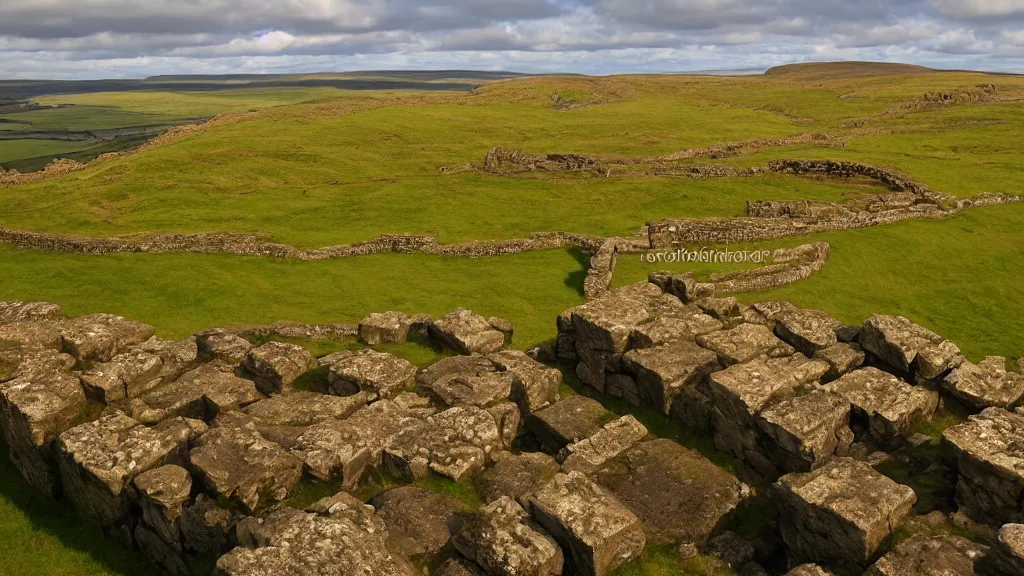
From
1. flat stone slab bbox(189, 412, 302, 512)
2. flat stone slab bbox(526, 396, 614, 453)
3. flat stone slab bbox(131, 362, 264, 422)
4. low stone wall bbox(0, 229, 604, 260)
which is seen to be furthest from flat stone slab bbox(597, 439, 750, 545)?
low stone wall bbox(0, 229, 604, 260)

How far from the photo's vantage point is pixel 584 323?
19531 mm

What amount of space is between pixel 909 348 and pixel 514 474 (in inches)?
424

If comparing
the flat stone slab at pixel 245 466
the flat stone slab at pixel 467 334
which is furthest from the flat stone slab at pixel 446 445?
the flat stone slab at pixel 467 334

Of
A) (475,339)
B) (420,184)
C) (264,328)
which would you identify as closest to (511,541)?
(475,339)

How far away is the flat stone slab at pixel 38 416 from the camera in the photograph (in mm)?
15938

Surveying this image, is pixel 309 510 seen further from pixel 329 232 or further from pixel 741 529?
pixel 329 232

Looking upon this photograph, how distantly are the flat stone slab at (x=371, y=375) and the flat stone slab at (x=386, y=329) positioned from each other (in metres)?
4.04

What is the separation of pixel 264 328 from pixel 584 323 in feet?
45.3

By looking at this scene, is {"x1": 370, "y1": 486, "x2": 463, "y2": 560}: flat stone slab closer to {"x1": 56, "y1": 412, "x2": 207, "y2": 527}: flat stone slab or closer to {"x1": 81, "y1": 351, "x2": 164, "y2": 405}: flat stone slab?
{"x1": 56, "y1": 412, "x2": 207, "y2": 527}: flat stone slab

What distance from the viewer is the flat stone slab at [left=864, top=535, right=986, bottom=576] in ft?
34.0

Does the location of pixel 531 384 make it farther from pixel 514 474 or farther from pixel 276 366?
pixel 276 366

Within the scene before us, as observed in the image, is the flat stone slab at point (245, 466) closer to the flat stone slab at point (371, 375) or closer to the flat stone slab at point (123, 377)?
the flat stone slab at point (371, 375)

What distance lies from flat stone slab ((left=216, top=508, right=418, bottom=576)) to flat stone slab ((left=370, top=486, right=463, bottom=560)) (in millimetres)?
633

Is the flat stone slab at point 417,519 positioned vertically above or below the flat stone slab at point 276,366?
below
